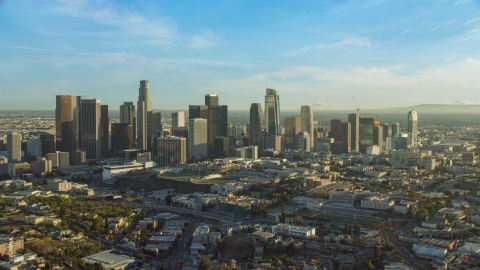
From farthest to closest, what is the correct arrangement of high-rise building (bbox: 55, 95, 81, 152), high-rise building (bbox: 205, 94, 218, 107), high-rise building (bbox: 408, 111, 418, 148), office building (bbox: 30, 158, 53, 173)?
high-rise building (bbox: 205, 94, 218, 107)
high-rise building (bbox: 408, 111, 418, 148)
high-rise building (bbox: 55, 95, 81, 152)
office building (bbox: 30, 158, 53, 173)

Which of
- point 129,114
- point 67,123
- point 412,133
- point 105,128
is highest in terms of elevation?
point 129,114

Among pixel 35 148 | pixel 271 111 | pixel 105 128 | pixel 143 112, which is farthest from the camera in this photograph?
pixel 271 111

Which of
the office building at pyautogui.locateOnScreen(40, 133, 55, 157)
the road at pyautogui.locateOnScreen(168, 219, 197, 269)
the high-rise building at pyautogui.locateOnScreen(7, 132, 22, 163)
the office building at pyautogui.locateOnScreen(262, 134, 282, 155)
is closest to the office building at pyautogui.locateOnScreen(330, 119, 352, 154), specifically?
the office building at pyautogui.locateOnScreen(262, 134, 282, 155)

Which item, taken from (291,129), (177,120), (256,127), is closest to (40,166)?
(256,127)

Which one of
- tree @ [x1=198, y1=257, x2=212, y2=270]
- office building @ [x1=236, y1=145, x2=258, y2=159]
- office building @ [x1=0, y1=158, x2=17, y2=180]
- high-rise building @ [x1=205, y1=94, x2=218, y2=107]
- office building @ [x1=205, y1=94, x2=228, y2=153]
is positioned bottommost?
tree @ [x1=198, y1=257, x2=212, y2=270]

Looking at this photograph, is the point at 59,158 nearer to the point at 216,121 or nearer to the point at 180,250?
the point at 216,121

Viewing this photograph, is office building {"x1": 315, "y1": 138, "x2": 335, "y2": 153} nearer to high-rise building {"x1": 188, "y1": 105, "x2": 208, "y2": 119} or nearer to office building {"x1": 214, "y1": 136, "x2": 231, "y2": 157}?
office building {"x1": 214, "y1": 136, "x2": 231, "y2": 157}

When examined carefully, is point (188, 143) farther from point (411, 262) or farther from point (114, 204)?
point (411, 262)
